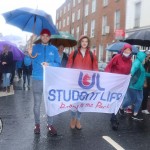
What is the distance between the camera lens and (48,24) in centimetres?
706

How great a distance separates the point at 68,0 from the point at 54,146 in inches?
1966

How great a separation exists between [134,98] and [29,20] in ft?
10.8

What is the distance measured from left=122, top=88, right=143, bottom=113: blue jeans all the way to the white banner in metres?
1.40

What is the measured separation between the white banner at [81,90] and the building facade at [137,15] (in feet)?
53.8

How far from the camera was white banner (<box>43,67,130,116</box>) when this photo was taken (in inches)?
263

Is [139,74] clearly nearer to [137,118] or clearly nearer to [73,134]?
[137,118]

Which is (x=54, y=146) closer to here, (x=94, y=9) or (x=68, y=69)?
(x=68, y=69)

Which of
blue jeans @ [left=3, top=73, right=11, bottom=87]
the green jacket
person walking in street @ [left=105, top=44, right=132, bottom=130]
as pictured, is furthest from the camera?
blue jeans @ [left=3, top=73, right=11, bottom=87]

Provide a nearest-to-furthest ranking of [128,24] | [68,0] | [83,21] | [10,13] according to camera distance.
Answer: [10,13] → [128,24] → [83,21] → [68,0]

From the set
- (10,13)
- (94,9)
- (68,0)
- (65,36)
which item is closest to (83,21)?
(94,9)

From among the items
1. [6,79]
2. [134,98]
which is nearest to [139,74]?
[134,98]

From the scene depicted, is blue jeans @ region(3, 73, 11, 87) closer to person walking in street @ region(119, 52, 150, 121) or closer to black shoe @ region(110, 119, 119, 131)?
person walking in street @ region(119, 52, 150, 121)

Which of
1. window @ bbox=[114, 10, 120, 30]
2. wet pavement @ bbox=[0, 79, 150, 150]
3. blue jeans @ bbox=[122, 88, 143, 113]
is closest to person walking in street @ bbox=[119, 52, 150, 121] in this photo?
blue jeans @ bbox=[122, 88, 143, 113]

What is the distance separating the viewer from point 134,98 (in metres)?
8.84
